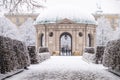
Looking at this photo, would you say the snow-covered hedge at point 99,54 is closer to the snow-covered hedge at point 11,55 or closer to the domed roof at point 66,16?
the snow-covered hedge at point 11,55

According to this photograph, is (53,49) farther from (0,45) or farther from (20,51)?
(0,45)

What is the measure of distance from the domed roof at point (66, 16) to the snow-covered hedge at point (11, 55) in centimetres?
3257

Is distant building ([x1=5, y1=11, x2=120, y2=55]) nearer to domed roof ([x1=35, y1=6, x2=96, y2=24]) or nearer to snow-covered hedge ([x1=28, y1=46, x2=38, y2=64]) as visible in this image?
domed roof ([x1=35, y1=6, x2=96, y2=24])

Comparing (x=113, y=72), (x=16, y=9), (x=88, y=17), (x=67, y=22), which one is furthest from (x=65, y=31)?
(x=113, y=72)

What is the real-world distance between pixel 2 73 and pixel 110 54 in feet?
22.9

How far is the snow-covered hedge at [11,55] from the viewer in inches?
617

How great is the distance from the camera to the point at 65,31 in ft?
171

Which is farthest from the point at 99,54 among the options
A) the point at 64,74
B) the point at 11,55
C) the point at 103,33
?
the point at 103,33

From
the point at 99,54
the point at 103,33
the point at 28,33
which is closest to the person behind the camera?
the point at 99,54

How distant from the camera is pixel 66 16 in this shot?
53.8 meters

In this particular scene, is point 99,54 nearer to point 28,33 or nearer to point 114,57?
point 114,57

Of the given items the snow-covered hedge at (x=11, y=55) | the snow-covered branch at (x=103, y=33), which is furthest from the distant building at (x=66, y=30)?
the snow-covered hedge at (x=11, y=55)

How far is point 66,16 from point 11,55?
122 feet

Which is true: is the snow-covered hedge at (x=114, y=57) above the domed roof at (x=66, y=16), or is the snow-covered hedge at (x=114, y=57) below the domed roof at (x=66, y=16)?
below
